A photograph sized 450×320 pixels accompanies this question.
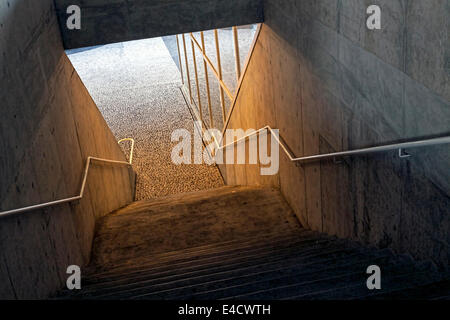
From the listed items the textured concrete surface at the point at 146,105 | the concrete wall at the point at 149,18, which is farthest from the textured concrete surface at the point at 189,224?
the textured concrete surface at the point at 146,105

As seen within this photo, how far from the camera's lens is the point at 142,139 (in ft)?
41.9

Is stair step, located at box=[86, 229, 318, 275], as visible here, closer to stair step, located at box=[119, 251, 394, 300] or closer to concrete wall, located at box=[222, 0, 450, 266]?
concrete wall, located at box=[222, 0, 450, 266]

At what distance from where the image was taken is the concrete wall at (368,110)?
2.79 meters

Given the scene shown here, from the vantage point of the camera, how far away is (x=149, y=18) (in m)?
6.04

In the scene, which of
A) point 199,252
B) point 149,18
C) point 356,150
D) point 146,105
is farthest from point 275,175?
point 146,105

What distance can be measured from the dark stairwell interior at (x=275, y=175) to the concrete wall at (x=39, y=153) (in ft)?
0.06

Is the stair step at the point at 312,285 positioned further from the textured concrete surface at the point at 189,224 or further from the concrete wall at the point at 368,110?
the textured concrete surface at the point at 189,224

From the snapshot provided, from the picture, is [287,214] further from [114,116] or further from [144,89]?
[144,89]

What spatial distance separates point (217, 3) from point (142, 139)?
23.3 ft

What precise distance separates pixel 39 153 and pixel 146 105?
35.9 feet

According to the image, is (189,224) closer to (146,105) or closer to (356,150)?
(356,150)

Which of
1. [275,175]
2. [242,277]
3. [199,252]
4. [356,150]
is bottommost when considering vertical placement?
[199,252]

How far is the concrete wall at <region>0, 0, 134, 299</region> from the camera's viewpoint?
10.2 ft

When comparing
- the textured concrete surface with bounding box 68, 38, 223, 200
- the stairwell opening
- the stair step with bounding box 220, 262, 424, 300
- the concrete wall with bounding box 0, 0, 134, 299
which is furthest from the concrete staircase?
the textured concrete surface with bounding box 68, 38, 223, 200
